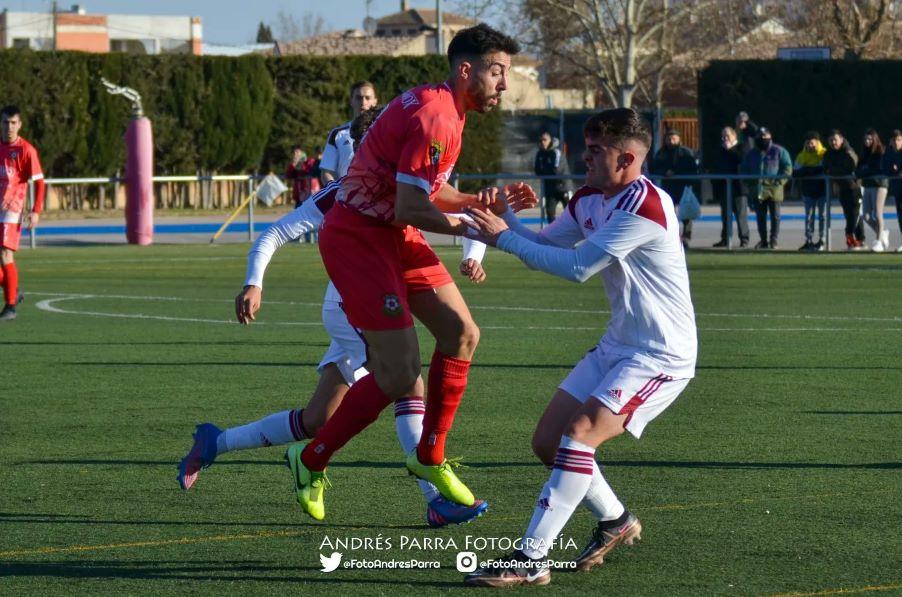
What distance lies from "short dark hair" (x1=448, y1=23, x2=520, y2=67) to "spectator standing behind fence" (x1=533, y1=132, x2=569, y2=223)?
71.3 ft

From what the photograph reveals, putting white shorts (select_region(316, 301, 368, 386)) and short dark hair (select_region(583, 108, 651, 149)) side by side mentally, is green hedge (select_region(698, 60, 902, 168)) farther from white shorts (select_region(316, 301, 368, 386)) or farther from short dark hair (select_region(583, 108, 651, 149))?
short dark hair (select_region(583, 108, 651, 149))

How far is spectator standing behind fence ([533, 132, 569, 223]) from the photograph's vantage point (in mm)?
28797

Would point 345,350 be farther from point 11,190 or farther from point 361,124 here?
point 11,190

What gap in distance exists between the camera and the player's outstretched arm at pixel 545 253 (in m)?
5.92

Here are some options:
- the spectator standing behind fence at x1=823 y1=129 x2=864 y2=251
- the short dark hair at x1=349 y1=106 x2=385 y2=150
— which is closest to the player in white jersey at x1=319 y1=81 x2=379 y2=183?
the short dark hair at x1=349 y1=106 x2=385 y2=150

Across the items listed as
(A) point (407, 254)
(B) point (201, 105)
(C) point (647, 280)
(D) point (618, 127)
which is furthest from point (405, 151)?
(B) point (201, 105)

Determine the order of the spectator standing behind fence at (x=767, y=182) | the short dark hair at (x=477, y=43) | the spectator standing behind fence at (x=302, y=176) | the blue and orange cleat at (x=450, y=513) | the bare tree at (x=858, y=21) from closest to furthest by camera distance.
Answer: the short dark hair at (x=477, y=43), the blue and orange cleat at (x=450, y=513), the spectator standing behind fence at (x=767, y=182), the spectator standing behind fence at (x=302, y=176), the bare tree at (x=858, y=21)

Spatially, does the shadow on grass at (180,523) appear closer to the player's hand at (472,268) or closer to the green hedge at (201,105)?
the player's hand at (472,268)

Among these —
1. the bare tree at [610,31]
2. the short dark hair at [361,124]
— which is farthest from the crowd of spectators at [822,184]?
the bare tree at [610,31]

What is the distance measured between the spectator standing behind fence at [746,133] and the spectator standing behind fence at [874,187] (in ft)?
6.42

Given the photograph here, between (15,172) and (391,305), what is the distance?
35.4 ft

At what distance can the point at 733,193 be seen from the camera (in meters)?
26.9

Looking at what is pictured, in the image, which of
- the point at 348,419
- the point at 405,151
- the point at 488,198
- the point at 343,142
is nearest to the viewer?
the point at 488,198

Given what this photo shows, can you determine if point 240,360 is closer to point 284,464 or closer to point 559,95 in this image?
point 284,464
